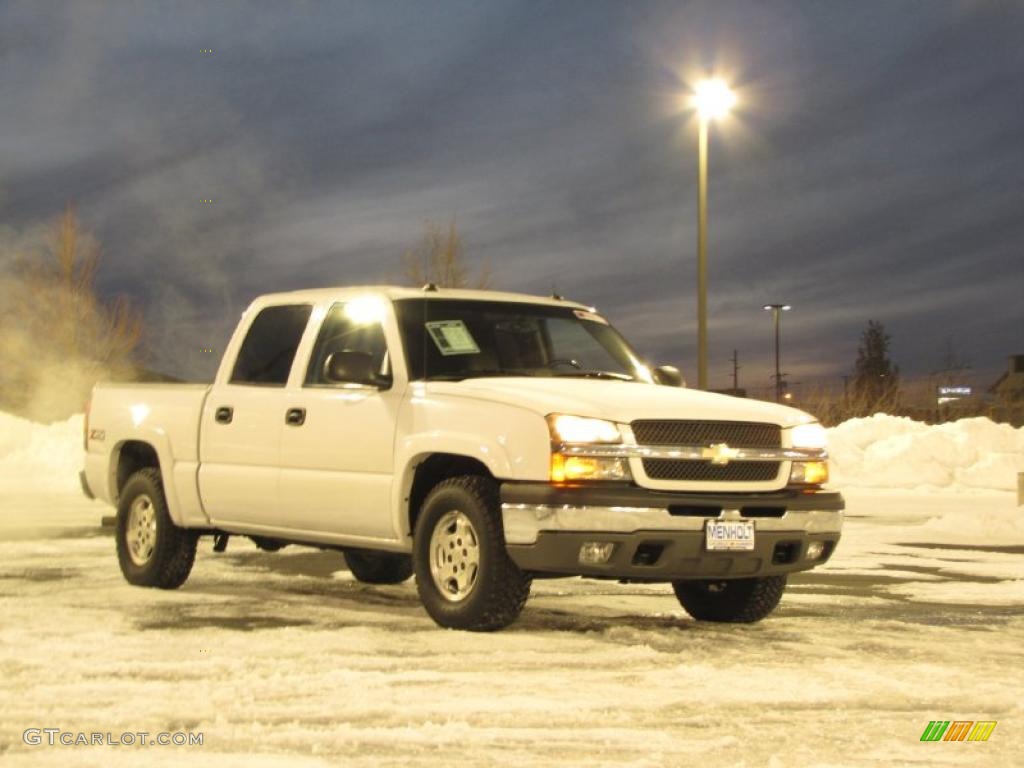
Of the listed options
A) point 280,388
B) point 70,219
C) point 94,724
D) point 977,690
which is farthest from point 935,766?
point 70,219

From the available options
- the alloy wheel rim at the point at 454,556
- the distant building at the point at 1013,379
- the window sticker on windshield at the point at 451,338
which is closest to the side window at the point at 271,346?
the window sticker on windshield at the point at 451,338

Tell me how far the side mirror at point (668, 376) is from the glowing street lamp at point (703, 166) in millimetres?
10772

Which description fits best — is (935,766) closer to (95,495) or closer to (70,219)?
(95,495)

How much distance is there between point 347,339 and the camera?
9.88 m

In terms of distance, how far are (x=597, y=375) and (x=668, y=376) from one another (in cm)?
56

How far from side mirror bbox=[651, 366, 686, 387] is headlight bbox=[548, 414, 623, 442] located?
6.33 feet

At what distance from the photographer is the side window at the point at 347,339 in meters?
9.58

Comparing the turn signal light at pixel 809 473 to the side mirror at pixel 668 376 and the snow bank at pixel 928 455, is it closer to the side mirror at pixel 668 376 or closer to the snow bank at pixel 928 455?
the side mirror at pixel 668 376

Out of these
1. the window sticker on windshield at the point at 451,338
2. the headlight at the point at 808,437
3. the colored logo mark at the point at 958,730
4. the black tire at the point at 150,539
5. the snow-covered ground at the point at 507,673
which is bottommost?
the colored logo mark at the point at 958,730

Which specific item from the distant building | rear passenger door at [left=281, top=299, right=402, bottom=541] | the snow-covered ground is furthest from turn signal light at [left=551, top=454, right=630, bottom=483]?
the distant building

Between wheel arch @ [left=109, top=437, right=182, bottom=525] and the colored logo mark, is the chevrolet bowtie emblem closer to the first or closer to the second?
the colored logo mark

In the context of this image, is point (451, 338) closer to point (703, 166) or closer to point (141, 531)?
point (141, 531)

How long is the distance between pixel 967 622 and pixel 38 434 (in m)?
24.6

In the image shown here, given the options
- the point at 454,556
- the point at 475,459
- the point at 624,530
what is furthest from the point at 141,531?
the point at 624,530
